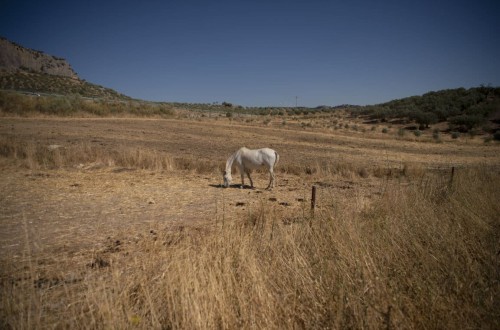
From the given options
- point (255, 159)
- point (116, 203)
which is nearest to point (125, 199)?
point (116, 203)

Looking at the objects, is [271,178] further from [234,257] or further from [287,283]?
[287,283]

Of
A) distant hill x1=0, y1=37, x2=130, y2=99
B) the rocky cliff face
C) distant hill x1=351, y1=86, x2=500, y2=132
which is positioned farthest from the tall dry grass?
the rocky cliff face

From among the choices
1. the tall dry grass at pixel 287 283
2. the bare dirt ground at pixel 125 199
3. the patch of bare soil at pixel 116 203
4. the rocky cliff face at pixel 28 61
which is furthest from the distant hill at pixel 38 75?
the tall dry grass at pixel 287 283

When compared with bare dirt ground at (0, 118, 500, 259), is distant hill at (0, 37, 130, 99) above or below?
above

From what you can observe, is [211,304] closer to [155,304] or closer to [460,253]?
[155,304]

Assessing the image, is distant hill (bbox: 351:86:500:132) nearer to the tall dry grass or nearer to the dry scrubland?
the dry scrubland

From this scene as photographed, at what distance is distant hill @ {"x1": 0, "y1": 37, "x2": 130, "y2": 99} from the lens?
182ft

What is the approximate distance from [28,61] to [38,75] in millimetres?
17789

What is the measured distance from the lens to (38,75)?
65125mm

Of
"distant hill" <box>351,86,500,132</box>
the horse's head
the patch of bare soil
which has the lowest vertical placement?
the patch of bare soil

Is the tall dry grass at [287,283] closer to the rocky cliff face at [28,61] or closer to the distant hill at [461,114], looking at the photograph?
the distant hill at [461,114]

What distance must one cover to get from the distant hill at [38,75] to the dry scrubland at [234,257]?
4943 centimetres

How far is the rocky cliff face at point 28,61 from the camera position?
69.6 metres

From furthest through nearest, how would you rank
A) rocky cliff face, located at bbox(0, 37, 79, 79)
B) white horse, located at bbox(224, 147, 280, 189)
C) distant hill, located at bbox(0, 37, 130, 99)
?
rocky cliff face, located at bbox(0, 37, 79, 79) < distant hill, located at bbox(0, 37, 130, 99) < white horse, located at bbox(224, 147, 280, 189)
